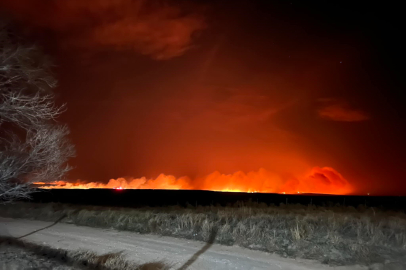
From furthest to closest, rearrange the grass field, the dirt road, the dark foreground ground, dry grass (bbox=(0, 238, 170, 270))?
the dark foreground ground → the grass field → the dirt road → dry grass (bbox=(0, 238, 170, 270))

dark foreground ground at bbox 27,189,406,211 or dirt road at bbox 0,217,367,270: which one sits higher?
dark foreground ground at bbox 27,189,406,211

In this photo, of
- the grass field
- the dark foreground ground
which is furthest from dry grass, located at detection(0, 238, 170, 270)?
the dark foreground ground

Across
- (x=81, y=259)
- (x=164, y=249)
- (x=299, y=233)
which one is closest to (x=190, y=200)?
(x=299, y=233)

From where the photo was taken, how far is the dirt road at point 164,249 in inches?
412

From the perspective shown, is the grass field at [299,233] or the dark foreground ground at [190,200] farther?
the dark foreground ground at [190,200]

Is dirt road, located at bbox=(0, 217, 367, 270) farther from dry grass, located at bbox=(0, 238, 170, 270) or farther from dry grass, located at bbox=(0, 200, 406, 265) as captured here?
dry grass, located at bbox=(0, 200, 406, 265)

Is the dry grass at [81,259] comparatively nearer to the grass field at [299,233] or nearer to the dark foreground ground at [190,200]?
the grass field at [299,233]

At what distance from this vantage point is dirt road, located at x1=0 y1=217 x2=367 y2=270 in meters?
10.5

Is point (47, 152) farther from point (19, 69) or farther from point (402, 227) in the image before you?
point (402, 227)

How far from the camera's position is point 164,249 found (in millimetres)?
12750

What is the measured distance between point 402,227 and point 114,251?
11693mm

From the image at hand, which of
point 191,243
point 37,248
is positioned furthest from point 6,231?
point 191,243

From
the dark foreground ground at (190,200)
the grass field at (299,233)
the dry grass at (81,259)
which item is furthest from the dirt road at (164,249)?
the dark foreground ground at (190,200)

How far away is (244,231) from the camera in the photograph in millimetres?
14789
